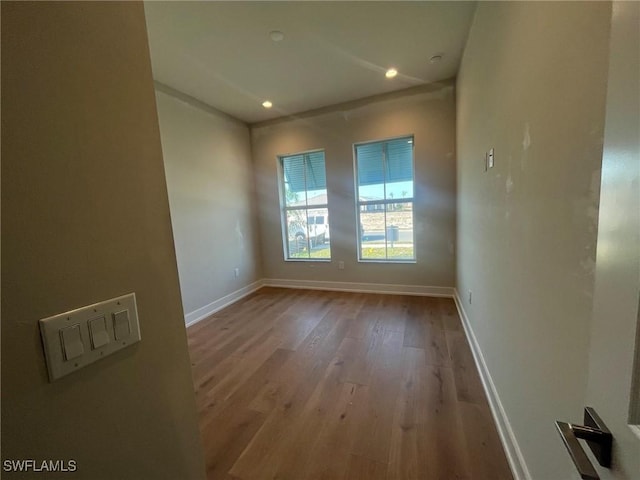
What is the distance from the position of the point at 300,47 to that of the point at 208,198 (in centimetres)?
214

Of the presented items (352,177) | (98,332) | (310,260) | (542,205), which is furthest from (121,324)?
(310,260)

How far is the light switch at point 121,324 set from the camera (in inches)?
21.9

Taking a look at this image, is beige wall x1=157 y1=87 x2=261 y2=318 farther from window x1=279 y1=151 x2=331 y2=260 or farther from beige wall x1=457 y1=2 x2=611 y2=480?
beige wall x1=457 y1=2 x2=611 y2=480

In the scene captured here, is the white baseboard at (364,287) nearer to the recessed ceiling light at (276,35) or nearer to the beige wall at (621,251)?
the recessed ceiling light at (276,35)

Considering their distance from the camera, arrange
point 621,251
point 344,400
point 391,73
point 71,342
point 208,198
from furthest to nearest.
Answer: point 208,198, point 391,73, point 344,400, point 71,342, point 621,251

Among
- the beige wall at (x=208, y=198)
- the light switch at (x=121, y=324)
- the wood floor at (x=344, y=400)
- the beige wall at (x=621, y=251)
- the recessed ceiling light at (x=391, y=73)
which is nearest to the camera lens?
the beige wall at (x=621, y=251)

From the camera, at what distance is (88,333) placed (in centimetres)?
51

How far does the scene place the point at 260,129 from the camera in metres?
4.19

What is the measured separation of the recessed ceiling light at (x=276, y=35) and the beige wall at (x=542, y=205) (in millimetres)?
1569

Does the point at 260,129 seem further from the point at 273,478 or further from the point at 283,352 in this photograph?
the point at 273,478

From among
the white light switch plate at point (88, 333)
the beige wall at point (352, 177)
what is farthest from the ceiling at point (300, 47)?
the white light switch plate at point (88, 333)

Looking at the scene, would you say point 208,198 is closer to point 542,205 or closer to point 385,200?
point 385,200

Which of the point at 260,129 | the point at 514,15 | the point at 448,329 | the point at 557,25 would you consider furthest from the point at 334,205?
the point at 557,25

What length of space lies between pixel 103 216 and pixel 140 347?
32 cm
